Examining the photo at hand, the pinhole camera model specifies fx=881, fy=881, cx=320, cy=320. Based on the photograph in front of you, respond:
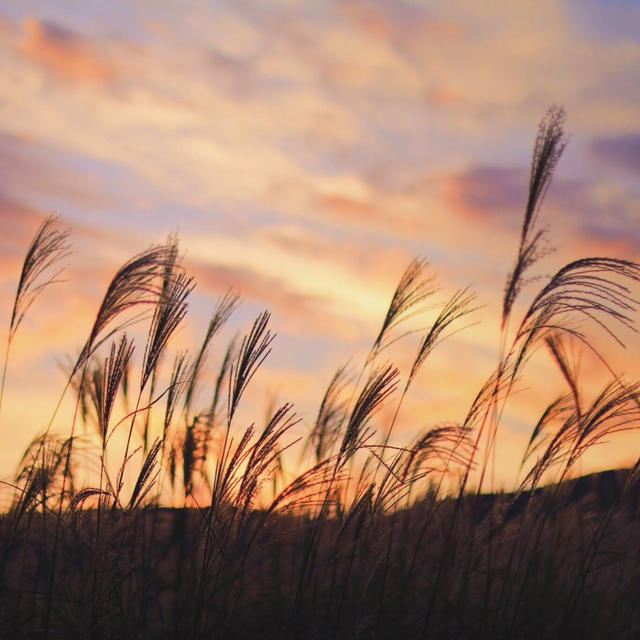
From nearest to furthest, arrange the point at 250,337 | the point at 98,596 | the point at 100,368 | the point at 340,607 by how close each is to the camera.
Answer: the point at 250,337
the point at 98,596
the point at 340,607
the point at 100,368

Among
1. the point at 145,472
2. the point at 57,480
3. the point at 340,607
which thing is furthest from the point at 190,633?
the point at 57,480

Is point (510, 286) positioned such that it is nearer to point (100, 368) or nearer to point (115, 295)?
point (115, 295)

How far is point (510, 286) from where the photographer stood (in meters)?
4.00

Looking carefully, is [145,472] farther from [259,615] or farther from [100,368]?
[100,368]

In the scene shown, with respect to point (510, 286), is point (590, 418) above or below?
below

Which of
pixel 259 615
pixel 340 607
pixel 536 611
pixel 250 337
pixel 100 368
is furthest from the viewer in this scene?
pixel 100 368

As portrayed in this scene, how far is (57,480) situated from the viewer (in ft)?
16.8

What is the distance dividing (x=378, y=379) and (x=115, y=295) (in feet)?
3.81

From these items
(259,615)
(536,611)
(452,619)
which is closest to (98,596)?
(259,615)

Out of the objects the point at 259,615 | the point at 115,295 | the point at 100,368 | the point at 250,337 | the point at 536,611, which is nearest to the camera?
the point at 250,337

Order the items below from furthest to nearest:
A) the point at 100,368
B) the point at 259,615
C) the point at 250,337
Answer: the point at 100,368
the point at 259,615
the point at 250,337

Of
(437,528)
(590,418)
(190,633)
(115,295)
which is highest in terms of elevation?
(115,295)

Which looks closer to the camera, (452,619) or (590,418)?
(590,418)

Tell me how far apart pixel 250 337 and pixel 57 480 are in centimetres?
270
